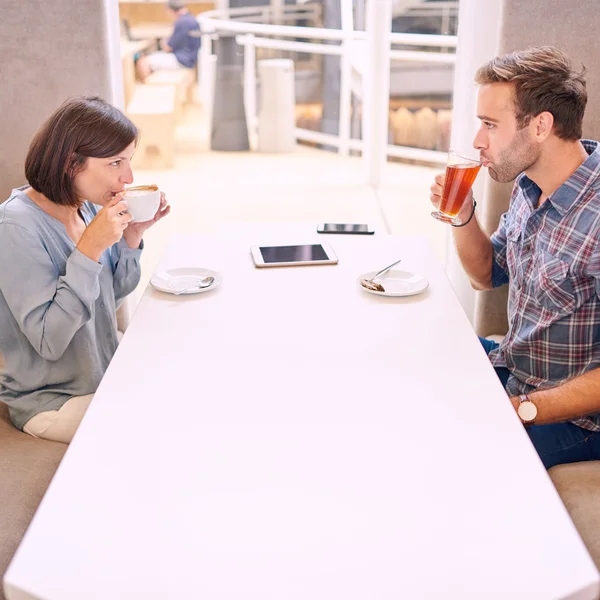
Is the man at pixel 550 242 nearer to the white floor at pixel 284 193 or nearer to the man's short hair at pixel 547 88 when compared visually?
the man's short hair at pixel 547 88

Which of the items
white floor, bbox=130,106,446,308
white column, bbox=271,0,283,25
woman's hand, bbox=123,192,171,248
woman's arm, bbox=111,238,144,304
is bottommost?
white floor, bbox=130,106,446,308

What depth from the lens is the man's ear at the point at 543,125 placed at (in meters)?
1.62

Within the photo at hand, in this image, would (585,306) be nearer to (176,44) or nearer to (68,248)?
(68,248)

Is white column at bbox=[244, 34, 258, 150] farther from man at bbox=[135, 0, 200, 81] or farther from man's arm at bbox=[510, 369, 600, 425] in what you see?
man's arm at bbox=[510, 369, 600, 425]

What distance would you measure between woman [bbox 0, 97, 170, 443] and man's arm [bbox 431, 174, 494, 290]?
2.56 ft

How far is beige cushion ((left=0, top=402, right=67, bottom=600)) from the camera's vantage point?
1.25m

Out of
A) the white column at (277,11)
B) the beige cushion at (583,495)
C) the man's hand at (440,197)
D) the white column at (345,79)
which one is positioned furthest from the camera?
the white column at (277,11)

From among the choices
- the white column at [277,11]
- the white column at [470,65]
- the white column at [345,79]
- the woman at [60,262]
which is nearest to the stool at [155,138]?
the white column at [277,11]

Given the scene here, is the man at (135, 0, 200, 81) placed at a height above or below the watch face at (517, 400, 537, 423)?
above

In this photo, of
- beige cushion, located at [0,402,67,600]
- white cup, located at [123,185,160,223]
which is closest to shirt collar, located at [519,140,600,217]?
white cup, located at [123,185,160,223]

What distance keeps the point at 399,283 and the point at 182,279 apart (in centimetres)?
47

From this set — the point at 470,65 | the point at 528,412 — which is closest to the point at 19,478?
the point at 528,412

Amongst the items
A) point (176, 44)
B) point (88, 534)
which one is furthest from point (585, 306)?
point (176, 44)

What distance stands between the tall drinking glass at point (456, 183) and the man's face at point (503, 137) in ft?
0.30
